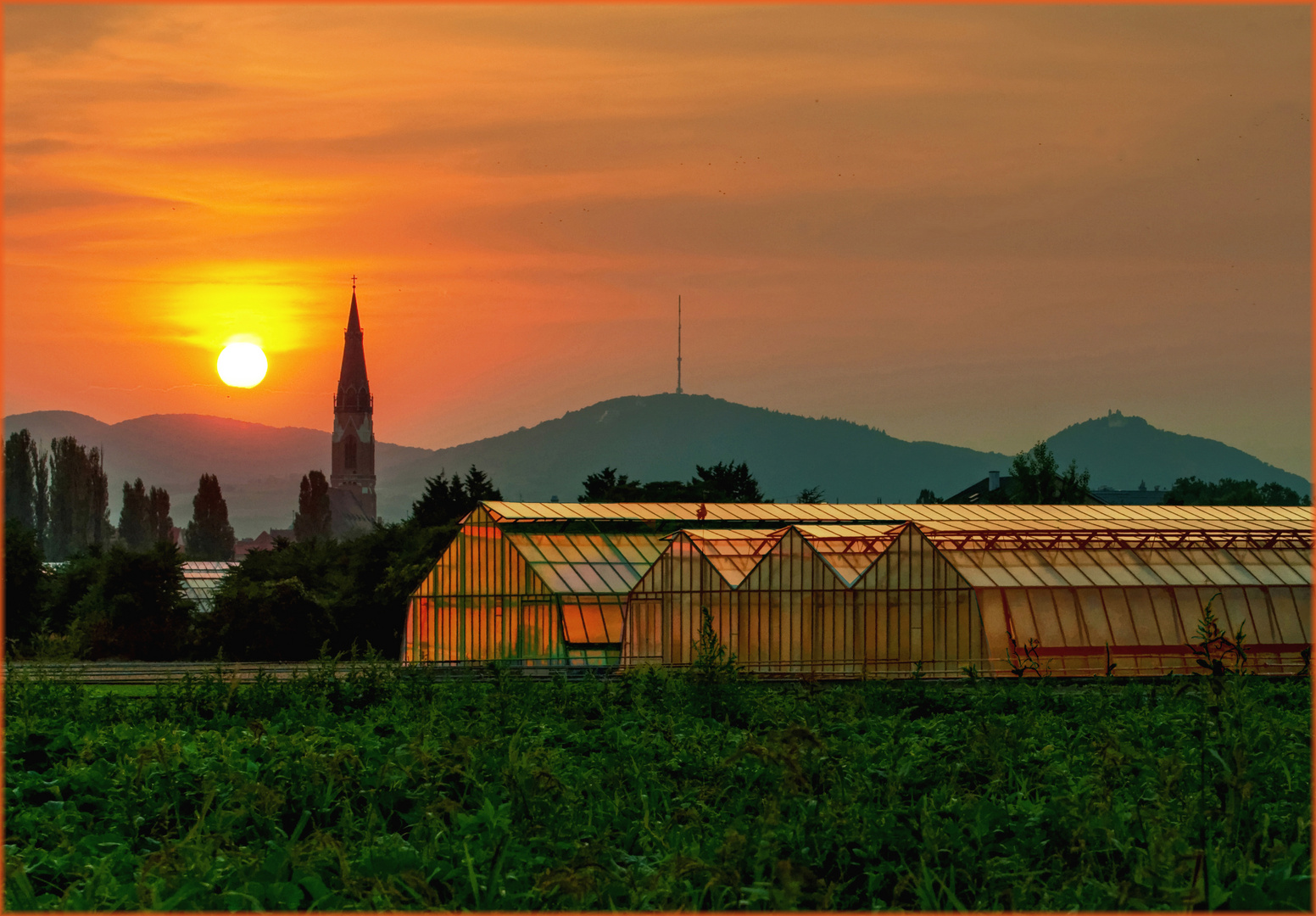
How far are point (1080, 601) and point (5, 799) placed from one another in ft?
83.4

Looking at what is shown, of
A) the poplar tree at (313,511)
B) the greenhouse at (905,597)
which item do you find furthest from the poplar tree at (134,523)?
the greenhouse at (905,597)

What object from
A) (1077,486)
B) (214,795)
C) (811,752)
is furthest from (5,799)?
(1077,486)

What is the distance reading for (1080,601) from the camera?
33.7 meters

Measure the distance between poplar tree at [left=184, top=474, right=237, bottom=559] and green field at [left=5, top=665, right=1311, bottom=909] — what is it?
139 meters

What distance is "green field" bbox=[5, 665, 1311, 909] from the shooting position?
11.2m

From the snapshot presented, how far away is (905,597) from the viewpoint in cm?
3403

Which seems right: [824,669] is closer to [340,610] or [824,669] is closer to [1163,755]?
[1163,755]

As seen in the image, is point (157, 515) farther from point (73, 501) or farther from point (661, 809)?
point (661, 809)

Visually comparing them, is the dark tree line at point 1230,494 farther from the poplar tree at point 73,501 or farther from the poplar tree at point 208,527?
the poplar tree at point 208,527

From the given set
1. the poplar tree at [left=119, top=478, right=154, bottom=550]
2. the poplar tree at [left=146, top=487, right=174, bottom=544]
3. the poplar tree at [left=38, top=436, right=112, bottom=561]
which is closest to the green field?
the poplar tree at [left=38, top=436, right=112, bottom=561]

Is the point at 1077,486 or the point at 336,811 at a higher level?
the point at 1077,486

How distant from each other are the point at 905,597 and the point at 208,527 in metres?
132

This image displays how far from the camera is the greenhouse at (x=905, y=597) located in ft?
109

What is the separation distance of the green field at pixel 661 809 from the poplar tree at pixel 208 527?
13876 centimetres
